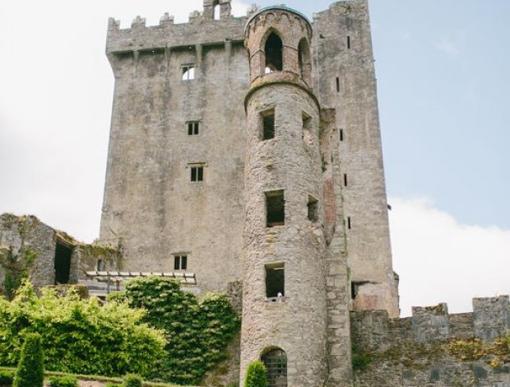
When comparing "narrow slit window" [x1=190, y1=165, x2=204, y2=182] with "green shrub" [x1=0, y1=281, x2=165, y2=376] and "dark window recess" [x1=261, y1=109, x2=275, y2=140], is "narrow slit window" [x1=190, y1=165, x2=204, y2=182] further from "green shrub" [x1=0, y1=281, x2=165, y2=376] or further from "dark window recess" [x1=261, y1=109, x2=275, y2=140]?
"green shrub" [x1=0, y1=281, x2=165, y2=376]

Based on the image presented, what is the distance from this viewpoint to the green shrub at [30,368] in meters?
15.8

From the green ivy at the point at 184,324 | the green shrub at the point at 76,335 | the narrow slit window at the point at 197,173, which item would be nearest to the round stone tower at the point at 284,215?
the green ivy at the point at 184,324

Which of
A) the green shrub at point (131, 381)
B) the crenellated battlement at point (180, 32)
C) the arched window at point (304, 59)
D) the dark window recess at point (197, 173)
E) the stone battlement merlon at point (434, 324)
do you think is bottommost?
the green shrub at point (131, 381)

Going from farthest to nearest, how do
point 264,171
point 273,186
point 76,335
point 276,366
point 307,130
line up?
1. point 307,130
2. point 264,171
3. point 273,186
4. point 276,366
5. point 76,335

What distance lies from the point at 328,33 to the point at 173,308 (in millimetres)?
20169

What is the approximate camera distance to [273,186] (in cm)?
2412

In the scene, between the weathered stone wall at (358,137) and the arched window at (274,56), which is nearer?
the arched window at (274,56)

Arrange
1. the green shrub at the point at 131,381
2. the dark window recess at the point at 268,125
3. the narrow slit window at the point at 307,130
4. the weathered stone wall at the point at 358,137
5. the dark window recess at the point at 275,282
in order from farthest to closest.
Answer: the weathered stone wall at the point at 358,137
the dark window recess at the point at 268,125
the narrow slit window at the point at 307,130
the dark window recess at the point at 275,282
the green shrub at the point at 131,381

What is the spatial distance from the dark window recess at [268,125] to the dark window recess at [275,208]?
2671 mm

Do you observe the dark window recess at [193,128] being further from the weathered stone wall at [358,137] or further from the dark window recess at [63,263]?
the dark window recess at [63,263]

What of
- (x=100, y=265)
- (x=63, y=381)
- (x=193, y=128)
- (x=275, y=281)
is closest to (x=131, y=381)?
(x=63, y=381)

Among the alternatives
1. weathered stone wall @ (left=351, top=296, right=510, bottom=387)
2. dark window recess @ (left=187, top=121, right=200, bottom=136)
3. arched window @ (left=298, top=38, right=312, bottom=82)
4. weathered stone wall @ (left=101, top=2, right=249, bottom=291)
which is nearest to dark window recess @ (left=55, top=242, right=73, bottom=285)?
weathered stone wall @ (left=101, top=2, right=249, bottom=291)

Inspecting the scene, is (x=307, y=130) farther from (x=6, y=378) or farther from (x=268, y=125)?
(x=6, y=378)

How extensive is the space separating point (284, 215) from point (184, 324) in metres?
5.58
